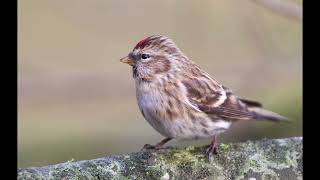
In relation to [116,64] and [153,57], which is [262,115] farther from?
[116,64]

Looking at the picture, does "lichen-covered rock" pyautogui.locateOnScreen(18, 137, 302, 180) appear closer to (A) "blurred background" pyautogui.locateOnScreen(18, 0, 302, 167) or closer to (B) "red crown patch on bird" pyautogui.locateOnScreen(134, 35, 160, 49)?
(B) "red crown patch on bird" pyautogui.locateOnScreen(134, 35, 160, 49)

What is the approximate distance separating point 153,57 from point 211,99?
1.21 feet

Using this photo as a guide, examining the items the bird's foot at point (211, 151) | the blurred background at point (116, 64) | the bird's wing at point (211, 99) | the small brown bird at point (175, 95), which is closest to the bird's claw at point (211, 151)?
the bird's foot at point (211, 151)

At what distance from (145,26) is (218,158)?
3.70 m

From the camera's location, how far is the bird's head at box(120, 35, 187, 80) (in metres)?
3.29

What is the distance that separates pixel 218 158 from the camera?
2.86 m

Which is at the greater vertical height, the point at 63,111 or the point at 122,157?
the point at 122,157

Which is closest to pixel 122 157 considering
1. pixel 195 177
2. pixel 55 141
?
pixel 195 177

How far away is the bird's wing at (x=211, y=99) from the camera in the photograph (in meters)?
3.37

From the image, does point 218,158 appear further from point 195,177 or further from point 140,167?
point 140,167

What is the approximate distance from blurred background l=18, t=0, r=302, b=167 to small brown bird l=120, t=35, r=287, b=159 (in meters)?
1.15

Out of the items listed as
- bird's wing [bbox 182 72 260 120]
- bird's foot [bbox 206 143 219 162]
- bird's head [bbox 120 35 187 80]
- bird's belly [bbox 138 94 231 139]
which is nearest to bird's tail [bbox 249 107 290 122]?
bird's wing [bbox 182 72 260 120]

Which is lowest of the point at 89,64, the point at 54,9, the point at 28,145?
the point at 28,145

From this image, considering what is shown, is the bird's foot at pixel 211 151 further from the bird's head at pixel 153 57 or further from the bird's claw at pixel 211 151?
the bird's head at pixel 153 57
